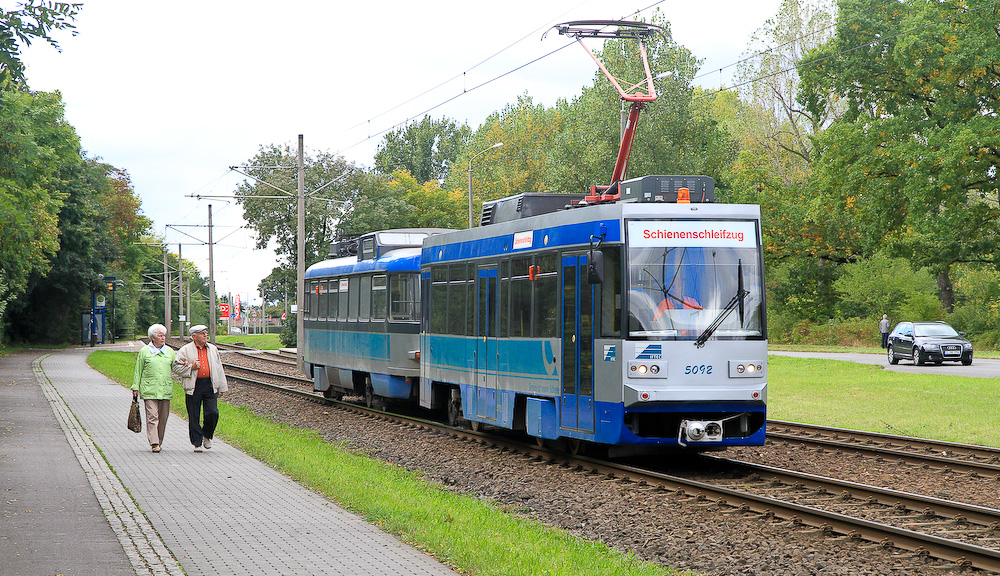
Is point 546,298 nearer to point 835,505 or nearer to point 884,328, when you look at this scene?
point 835,505

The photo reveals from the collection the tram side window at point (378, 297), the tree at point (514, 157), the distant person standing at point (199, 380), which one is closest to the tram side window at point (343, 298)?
the tram side window at point (378, 297)

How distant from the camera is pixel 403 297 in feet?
65.0

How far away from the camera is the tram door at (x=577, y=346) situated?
12.4 meters

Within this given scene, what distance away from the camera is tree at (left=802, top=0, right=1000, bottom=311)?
108 feet

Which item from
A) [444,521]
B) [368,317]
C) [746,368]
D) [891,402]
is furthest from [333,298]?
[444,521]

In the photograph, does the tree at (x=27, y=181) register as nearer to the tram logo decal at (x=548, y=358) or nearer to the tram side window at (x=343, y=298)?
the tram logo decal at (x=548, y=358)

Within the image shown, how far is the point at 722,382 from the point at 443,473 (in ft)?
12.2

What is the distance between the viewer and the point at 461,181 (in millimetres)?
79562

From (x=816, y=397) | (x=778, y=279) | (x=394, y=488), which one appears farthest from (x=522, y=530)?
(x=778, y=279)

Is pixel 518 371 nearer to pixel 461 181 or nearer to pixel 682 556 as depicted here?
pixel 682 556

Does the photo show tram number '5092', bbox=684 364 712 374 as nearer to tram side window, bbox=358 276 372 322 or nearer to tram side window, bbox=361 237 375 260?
tram side window, bbox=358 276 372 322

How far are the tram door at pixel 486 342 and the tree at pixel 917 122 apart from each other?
22025 millimetres

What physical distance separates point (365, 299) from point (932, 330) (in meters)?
21.3

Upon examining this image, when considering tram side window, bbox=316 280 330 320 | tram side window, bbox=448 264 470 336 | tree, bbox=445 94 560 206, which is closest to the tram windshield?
tram side window, bbox=448 264 470 336
